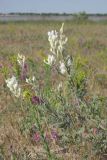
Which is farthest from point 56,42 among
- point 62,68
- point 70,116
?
point 70,116

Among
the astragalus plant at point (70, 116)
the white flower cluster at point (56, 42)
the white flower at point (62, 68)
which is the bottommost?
the astragalus plant at point (70, 116)

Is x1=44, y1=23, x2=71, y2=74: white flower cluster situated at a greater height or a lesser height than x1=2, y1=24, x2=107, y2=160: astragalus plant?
greater

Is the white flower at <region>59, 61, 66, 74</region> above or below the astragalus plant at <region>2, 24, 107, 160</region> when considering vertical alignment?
above

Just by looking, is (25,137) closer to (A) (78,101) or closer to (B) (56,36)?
(A) (78,101)

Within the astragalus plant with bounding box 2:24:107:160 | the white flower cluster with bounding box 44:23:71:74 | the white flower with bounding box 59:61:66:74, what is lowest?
the astragalus plant with bounding box 2:24:107:160

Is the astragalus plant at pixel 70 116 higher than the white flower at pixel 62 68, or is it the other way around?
the white flower at pixel 62 68

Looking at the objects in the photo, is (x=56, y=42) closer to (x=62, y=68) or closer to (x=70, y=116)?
(x=62, y=68)

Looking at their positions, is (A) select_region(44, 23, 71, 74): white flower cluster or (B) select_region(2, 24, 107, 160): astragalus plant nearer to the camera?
(A) select_region(44, 23, 71, 74): white flower cluster

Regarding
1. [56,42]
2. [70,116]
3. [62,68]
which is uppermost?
[56,42]

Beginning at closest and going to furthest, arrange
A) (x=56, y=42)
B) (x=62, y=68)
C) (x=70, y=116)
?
(x=56, y=42)
(x=62, y=68)
(x=70, y=116)

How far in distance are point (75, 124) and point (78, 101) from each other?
0.22m

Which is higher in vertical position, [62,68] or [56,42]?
[56,42]

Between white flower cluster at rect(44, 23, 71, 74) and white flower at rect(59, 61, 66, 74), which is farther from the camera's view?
white flower at rect(59, 61, 66, 74)

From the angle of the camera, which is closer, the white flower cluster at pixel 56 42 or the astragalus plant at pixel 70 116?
the white flower cluster at pixel 56 42
